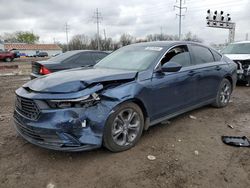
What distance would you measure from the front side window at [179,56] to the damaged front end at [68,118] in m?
1.62

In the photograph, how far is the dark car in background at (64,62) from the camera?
6262 mm

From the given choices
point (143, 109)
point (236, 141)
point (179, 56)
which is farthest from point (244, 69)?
point (143, 109)

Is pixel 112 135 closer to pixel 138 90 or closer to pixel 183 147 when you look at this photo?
pixel 138 90

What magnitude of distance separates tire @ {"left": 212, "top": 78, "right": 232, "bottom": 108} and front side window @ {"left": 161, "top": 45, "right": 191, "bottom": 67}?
4.66 ft

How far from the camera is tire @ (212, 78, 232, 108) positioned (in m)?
5.20

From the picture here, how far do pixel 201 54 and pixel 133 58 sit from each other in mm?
1662

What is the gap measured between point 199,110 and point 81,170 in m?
3.42

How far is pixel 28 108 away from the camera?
9.66 feet

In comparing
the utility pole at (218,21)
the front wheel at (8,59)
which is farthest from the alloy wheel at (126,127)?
the front wheel at (8,59)

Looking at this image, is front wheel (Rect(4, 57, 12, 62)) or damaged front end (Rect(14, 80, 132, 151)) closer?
damaged front end (Rect(14, 80, 132, 151))

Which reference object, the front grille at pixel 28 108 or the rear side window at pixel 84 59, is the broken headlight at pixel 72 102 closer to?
the front grille at pixel 28 108

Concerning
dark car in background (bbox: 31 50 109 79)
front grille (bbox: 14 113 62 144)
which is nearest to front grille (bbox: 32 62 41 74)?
dark car in background (bbox: 31 50 109 79)

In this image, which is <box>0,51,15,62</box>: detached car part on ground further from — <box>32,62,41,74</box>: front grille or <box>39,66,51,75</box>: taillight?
<box>39,66,51,75</box>: taillight

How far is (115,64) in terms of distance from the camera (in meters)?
4.10
